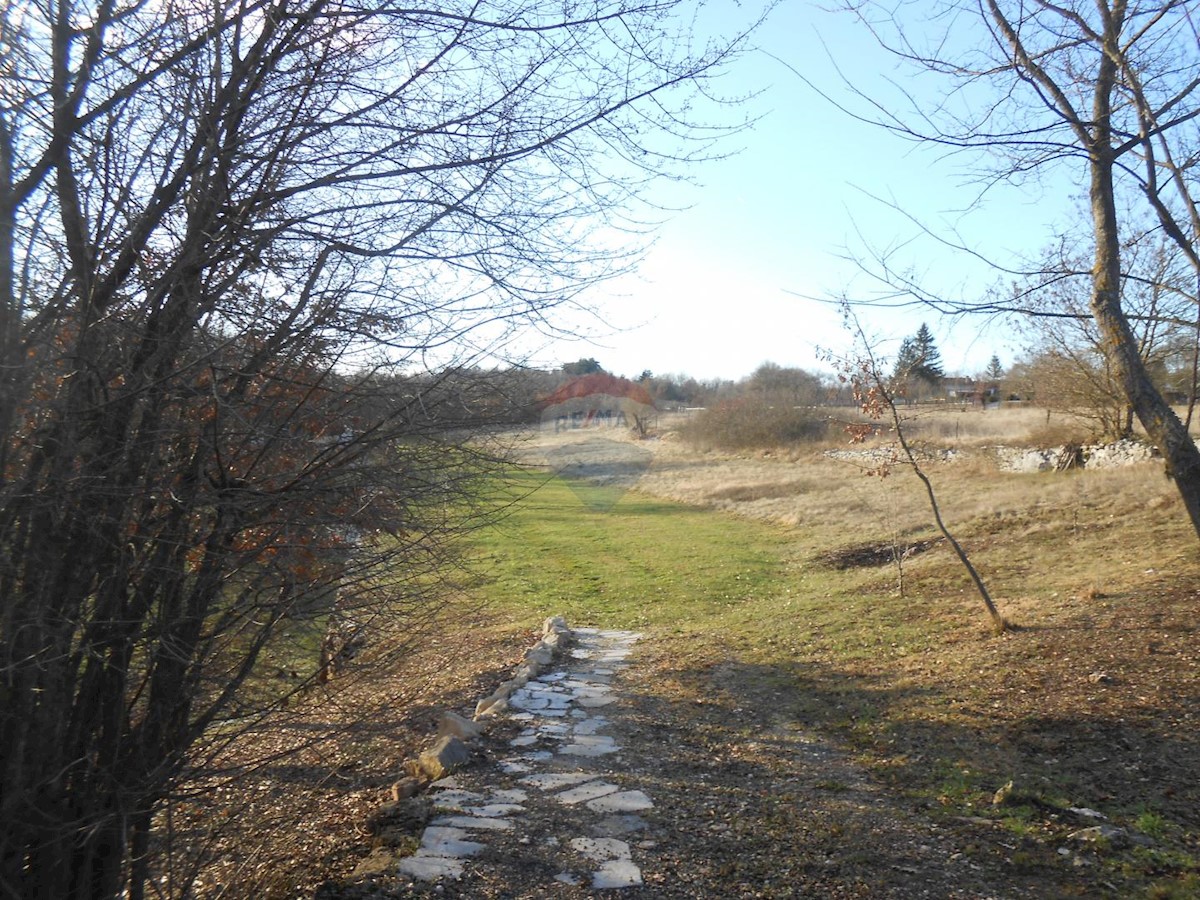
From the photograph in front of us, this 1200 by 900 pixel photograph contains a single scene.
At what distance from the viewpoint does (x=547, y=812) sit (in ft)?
14.9

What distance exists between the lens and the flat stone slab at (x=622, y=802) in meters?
4.61

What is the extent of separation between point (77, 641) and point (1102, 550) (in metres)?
11.1

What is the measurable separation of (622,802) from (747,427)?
26.9 metres

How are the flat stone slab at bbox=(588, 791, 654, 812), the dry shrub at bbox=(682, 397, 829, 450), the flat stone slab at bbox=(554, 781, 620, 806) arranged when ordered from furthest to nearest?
the dry shrub at bbox=(682, 397, 829, 450) → the flat stone slab at bbox=(554, 781, 620, 806) → the flat stone slab at bbox=(588, 791, 654, 812)

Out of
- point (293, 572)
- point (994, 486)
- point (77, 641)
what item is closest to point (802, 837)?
point (293, 572)

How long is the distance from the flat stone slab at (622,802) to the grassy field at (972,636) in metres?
1.36

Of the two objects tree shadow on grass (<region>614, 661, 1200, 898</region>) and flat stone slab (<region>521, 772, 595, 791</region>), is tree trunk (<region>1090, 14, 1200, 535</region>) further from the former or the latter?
flat stone slab (<region>521, 772, 595, 791</region>)

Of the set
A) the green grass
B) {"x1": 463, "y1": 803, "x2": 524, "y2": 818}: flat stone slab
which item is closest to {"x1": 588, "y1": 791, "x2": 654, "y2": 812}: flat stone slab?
{"x1": 463, "y1": 803, "x2": 524, "y2": 818}: flat stone slab

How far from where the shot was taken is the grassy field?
439 cm

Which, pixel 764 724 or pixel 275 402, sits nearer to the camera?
pixel 275 402

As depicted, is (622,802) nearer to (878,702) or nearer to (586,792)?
(586,792)

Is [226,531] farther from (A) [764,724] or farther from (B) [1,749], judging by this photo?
(A) [764,724]

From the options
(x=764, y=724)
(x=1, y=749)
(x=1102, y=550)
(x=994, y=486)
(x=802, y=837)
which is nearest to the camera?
(x=1, y=749)

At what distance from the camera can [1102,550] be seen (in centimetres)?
1069
